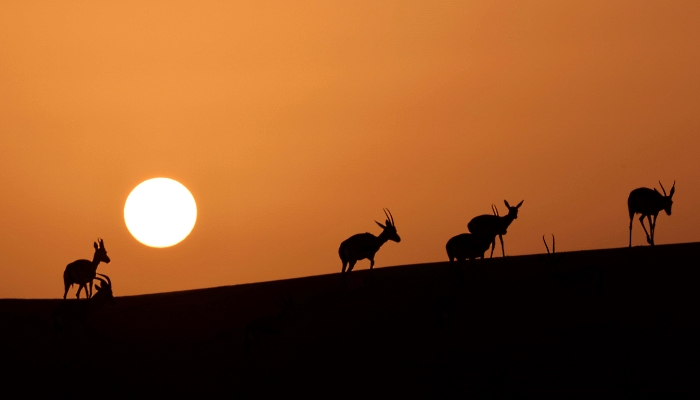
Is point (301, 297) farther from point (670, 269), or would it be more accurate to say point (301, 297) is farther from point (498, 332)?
point (670, 269)

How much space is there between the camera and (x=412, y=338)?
18312 mm


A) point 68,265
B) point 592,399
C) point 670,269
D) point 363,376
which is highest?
point 68,265

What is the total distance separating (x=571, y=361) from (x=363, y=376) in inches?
142

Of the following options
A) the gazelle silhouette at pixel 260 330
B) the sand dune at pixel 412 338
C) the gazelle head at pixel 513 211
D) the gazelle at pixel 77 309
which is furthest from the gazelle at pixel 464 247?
the gazelle at pixel 77 309

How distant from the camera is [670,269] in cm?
2095

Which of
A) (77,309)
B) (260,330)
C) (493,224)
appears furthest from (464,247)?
(77,309)

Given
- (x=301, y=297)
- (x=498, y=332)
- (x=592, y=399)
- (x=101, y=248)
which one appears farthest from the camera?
(x=101, y=248)

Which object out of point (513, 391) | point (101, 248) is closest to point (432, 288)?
point (513, 391)

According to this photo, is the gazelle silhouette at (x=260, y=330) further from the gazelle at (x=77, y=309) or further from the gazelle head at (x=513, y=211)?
the gazelle head at (x=513, y=211)

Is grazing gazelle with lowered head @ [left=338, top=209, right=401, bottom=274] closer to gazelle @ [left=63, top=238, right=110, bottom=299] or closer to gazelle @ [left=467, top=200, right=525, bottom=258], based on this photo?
gazelle @ [left=467, top=200, right=525, bottom=258]

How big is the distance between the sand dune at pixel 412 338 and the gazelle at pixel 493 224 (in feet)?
2.80

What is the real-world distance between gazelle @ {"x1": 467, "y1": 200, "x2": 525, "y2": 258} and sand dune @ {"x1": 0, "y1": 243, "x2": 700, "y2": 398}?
854 millimetres

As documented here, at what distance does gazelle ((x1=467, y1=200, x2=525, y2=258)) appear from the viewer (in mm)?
22297

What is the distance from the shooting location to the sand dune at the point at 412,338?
15938mm
